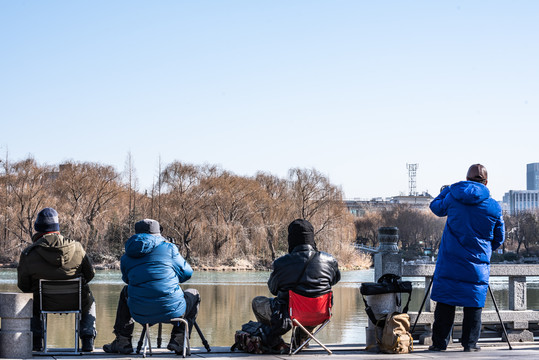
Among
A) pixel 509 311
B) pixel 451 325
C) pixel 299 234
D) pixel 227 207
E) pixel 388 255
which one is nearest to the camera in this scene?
pixel 299 234

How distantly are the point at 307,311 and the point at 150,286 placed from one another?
4.43 feet

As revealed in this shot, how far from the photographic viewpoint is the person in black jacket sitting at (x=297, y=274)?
22.7 feet

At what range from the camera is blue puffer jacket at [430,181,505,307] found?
730 centimetres

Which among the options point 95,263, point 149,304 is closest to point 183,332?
point 149,304

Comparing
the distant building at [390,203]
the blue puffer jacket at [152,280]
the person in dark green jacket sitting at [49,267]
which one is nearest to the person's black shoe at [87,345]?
the person in dark green jacket sitting at [49,267]

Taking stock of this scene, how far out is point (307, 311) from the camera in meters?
6.96

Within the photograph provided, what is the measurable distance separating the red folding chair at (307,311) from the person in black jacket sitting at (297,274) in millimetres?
51

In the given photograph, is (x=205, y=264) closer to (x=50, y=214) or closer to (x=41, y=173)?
(x=41, y=173)

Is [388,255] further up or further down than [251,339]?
further up

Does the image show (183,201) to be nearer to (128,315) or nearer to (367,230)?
(128,315)

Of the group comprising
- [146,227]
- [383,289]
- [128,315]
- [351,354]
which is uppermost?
[146,227]

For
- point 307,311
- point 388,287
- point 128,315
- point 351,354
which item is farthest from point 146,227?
point 388,287

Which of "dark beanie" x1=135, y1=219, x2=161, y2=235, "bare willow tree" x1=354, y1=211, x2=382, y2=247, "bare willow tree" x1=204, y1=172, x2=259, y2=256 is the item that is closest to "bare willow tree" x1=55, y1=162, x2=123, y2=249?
"bare willow tree" x1=204, y1=172, x2=259, y2=256

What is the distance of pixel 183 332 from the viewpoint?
22.2ft
